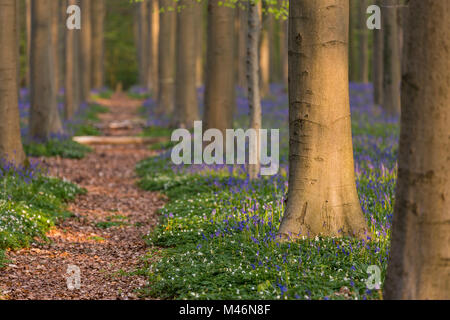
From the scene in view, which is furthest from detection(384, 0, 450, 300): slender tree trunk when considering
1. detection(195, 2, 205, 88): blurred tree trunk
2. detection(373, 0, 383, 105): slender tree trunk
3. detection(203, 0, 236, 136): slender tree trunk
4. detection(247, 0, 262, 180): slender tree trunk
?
detection(373, 0, 383, 105): slender tree trunk

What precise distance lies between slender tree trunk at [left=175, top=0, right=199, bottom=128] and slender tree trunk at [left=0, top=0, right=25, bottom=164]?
735 cm

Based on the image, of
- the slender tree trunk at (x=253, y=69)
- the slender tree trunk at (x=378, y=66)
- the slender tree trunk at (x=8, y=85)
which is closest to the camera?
the slender tree trunk at (x=253, y=69)

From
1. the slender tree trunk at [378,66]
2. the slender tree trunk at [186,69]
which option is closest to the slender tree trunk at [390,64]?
the slender tree trunk at [378,66]

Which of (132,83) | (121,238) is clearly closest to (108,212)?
(121,238)

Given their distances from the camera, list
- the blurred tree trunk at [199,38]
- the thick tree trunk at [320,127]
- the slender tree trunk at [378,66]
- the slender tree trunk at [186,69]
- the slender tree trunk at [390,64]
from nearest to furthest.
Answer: the thick tree trunk at [320,127] < the slender tree trunk at [186,69] < the blurred tree trunk at [199,38] < the slender tree trunk at [390,64] < the slender tree trunk at [378,66]

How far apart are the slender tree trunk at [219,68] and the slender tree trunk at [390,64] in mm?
9529

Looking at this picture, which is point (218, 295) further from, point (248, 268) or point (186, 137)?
point (186, 137)

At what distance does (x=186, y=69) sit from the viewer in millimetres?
19516

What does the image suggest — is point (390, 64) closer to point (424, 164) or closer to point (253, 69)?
point (253, 69)

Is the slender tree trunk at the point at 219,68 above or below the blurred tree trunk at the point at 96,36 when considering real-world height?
below

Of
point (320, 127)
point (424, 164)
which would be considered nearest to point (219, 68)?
point (320, 127)

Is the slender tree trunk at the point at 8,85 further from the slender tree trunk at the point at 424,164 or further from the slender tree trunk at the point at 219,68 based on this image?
the slender tree trunk at the point at 424,164

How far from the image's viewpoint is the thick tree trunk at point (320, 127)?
6961 millimetres

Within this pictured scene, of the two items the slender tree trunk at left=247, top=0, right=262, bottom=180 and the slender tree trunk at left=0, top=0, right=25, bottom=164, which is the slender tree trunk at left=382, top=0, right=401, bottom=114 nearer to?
the slender tree trunk at left=247, top=0, right=262, bottom=180
